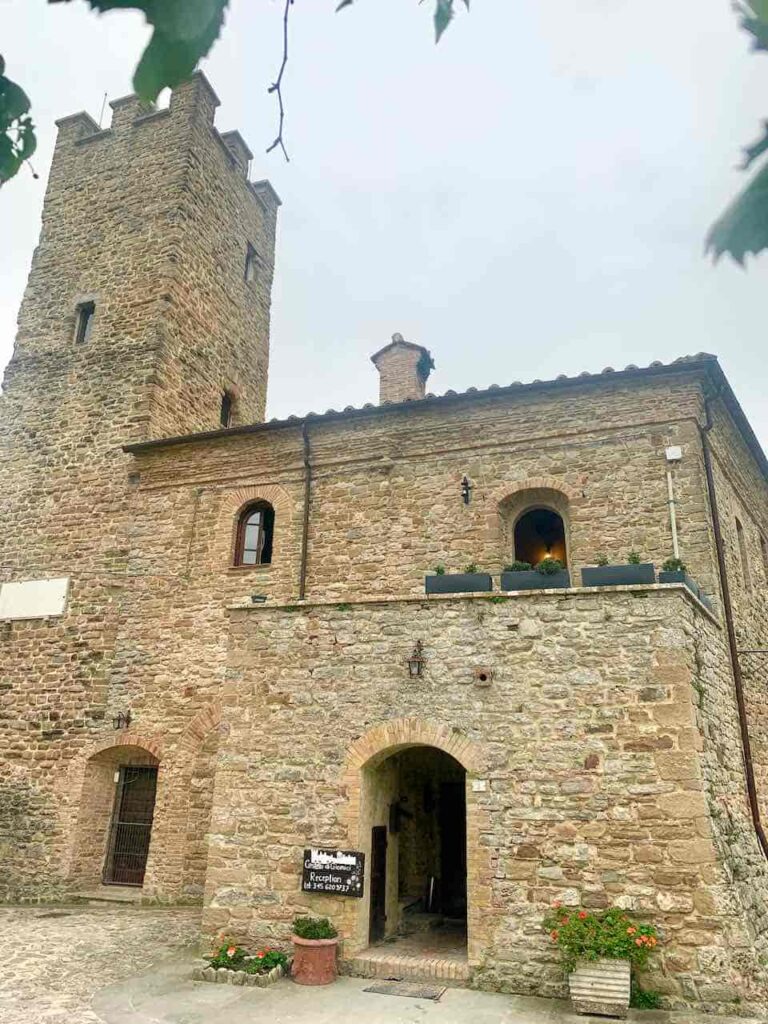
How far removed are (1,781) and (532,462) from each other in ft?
35.0

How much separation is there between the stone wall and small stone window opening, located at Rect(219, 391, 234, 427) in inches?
355

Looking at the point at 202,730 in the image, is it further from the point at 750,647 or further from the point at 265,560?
the point at 750,647

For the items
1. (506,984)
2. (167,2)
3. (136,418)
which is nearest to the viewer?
(167,2)

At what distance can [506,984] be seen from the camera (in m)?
7.18

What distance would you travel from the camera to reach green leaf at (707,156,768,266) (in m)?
1.25

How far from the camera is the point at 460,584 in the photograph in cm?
905

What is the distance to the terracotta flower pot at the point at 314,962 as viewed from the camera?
24.7 feet

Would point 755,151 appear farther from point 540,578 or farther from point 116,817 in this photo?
point 116,817

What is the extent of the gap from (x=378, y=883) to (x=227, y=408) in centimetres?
1183

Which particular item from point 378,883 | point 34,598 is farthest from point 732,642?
point 34,598

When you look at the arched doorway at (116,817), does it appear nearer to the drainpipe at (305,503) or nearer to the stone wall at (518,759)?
the drainpipe at (305,503)

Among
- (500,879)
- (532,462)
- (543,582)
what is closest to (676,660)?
(543,582)

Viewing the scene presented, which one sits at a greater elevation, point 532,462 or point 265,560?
point 532,462

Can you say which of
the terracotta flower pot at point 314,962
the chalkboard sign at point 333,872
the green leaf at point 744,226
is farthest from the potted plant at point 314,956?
the green leaf at point 744,226
